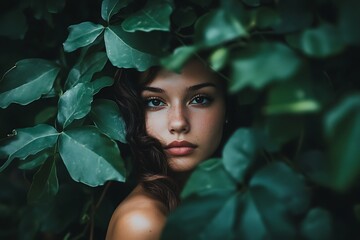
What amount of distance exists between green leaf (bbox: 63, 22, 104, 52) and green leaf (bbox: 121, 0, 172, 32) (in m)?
0.08

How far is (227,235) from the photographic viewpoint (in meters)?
0.81

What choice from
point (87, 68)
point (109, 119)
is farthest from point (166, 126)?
point (87, 68)

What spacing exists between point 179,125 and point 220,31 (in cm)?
39

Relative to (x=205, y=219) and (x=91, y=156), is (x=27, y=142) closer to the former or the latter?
(x=91, y=156)

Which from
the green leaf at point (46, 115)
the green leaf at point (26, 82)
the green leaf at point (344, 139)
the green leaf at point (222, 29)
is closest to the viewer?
the green leaf at point (344, 139)

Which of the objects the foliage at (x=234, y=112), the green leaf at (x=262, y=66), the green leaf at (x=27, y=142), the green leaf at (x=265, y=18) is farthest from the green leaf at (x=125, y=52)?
the green leaf at (x=262, y=66)

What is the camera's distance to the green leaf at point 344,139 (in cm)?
63

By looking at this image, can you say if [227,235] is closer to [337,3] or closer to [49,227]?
[337,3]

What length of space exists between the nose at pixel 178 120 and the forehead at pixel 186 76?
2.2 inches

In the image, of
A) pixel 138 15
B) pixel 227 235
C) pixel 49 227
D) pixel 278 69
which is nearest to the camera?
pixel 278 69

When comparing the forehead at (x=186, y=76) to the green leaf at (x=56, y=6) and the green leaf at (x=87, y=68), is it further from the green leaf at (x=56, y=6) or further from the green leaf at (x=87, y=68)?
the green leaf at (x=56, y=6)

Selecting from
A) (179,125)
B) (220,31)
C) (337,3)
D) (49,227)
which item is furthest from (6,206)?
(337,3)

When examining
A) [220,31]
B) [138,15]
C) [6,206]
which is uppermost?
[220,31]

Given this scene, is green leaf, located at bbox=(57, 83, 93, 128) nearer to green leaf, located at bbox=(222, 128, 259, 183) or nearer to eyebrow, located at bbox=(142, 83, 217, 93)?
eyebrow, located at bbox=(142, 83, 217, 93)
